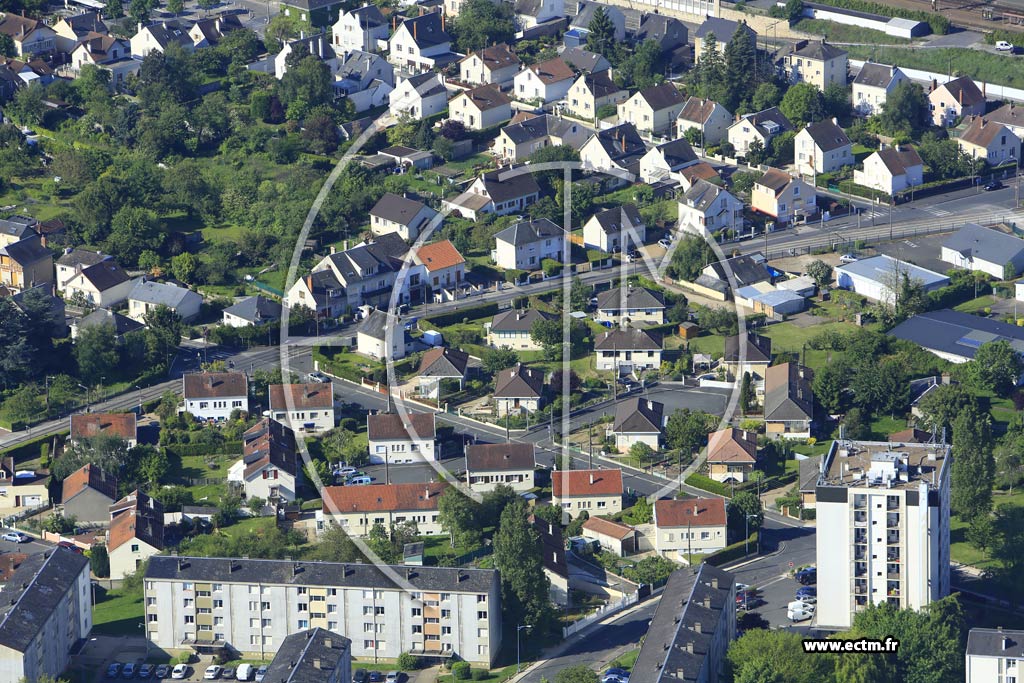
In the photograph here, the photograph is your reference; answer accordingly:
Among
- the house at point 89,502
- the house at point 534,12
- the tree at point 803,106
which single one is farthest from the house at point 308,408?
the house at point 534,12

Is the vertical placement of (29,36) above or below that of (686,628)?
above

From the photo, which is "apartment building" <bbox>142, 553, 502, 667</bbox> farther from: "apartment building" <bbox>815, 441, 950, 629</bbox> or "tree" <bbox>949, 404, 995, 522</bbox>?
"tree" <bbox>949, 404, 995, 522</bbox>

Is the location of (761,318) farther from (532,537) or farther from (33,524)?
(33,524)

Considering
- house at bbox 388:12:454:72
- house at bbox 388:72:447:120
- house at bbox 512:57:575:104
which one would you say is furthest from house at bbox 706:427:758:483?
house at bbox 388:12:454:72

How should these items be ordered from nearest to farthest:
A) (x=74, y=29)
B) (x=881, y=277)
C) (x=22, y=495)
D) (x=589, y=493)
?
(x=589, y=493) → (x=22, y=495) → (x=881, y=277) → (x=74, y=29)

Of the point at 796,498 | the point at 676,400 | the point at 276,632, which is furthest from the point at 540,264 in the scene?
the point at 276,632

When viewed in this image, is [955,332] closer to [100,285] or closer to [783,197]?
[783,197]

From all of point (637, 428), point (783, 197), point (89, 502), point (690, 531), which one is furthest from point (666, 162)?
point (89, 502)
